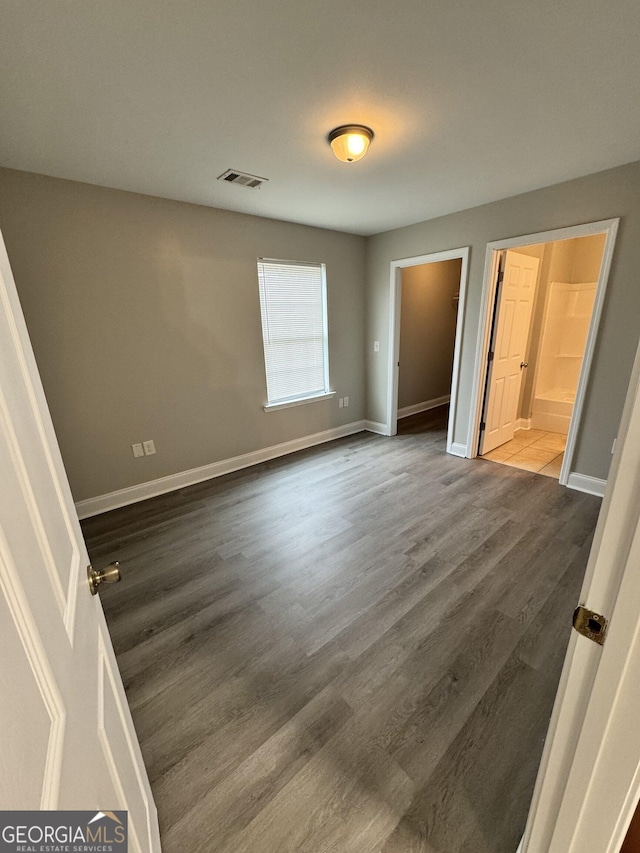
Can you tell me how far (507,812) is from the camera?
3.58 ft

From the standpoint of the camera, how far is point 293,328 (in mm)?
3828

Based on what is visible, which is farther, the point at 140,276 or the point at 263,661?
the point at 140,276

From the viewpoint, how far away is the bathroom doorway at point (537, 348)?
3.54 metres

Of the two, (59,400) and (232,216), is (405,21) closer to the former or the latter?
(232,216)

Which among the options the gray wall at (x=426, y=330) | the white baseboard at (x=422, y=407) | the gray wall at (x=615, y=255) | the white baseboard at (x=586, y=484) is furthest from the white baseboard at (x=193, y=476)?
the white baseboard at (x=586, y=484)

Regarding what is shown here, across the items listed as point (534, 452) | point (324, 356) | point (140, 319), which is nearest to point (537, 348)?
point (534, 452)

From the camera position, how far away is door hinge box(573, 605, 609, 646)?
610 mm

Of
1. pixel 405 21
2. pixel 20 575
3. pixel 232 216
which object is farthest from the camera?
pixel 232 216

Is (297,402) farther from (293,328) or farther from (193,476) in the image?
(193,476)

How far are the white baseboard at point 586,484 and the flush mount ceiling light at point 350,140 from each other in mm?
3054

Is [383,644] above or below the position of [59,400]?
below

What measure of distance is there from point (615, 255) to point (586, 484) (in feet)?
6.02

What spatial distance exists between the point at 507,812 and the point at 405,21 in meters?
2.74

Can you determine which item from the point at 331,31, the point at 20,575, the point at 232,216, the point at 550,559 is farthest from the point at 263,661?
the point at 232,216
